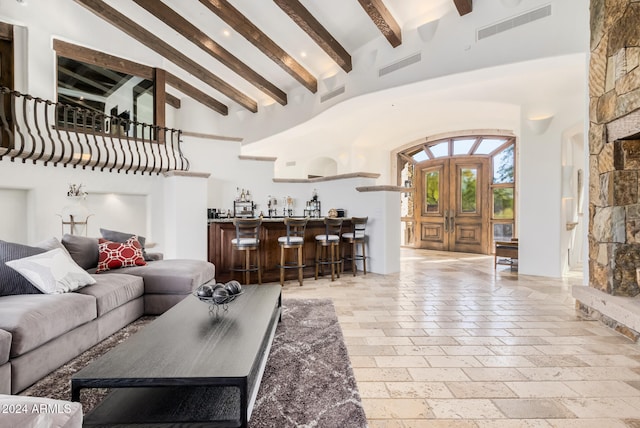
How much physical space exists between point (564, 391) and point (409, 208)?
8.97 m

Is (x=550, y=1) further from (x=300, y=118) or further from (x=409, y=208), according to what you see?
(x=409, y=208)

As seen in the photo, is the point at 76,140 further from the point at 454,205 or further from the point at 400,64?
the point at 454,205

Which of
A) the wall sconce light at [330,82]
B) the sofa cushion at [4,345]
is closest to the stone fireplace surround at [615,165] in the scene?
the wall sconce light at [330,82]

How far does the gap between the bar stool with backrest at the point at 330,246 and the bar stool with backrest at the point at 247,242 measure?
1039 mm

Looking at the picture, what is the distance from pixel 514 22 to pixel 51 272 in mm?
5634

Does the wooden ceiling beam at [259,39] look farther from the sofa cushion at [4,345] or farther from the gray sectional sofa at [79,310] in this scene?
the sofa cushion at [4,345]

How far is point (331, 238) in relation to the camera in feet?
17.9

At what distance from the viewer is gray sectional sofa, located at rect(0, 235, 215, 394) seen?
6.28 feet

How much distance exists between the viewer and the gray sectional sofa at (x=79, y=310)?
1914 mm

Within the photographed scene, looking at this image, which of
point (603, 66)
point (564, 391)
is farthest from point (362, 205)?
point (564, 391)

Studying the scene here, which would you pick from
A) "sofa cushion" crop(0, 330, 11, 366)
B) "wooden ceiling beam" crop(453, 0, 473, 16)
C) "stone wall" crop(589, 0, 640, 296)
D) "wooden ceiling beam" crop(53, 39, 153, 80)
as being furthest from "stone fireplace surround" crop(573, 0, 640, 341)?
"wooden ceiling beam" crop(53, 39, 153, 80)

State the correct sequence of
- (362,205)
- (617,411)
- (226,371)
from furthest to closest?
(362,205) → (617,411) → (226,371)

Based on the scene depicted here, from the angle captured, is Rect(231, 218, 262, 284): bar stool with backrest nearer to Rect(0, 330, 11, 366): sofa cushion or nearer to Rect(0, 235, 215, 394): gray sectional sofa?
Rect(0, 235, 215, 394): gray sectional sofa

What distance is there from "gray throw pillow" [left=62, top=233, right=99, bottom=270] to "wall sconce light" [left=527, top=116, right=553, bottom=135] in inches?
262
